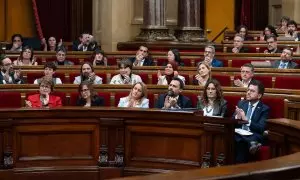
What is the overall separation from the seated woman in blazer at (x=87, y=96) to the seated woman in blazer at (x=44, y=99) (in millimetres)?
238

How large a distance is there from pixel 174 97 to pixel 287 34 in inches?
221

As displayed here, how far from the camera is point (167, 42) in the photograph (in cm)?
1202

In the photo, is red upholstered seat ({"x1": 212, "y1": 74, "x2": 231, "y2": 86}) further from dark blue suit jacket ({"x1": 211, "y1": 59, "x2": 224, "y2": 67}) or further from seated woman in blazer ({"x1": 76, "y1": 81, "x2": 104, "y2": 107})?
seated woman in blazer ({"x1": 76, "y1": 81, "x2": 104, "y2": 107})

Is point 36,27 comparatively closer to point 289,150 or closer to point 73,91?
point 73,91

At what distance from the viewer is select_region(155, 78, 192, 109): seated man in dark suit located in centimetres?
692

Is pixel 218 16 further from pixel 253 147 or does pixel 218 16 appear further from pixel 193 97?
pixel 253 147

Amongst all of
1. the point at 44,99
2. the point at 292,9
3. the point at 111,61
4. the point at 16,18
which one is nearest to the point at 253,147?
the point at 44,99

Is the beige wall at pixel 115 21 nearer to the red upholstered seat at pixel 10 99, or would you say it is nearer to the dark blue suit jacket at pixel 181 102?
the red upholstered seat at pixel 10 99

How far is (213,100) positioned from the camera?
6.59 metres

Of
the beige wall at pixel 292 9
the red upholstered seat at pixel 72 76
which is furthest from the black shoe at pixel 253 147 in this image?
the beige wall at pixel 292 9

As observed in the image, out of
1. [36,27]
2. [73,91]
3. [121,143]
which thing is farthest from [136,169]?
[36,27]

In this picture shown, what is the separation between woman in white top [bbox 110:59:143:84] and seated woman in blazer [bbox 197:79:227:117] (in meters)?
1.87

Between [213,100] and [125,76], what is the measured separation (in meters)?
2.03

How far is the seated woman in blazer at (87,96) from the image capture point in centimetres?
723
